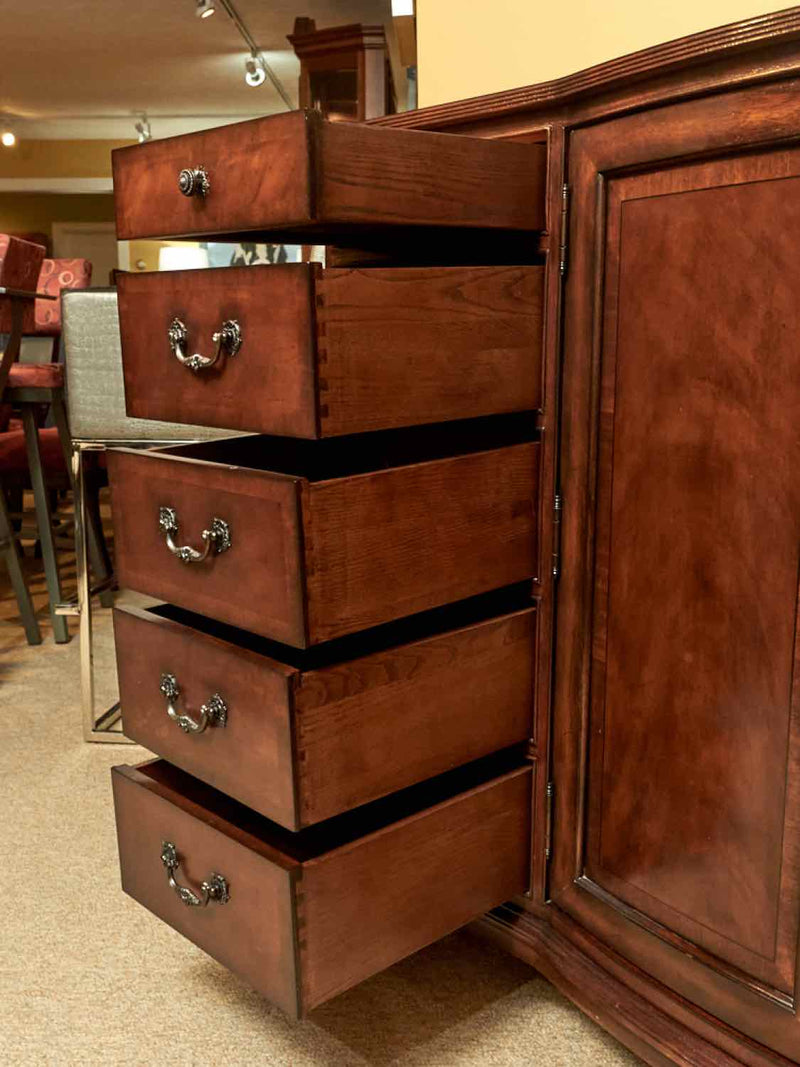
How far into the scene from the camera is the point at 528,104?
993mm

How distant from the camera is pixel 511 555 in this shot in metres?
1.07

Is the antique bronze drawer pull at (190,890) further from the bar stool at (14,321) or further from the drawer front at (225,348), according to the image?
the bar stool at (14,321)

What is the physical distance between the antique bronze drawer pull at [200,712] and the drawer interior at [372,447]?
29cm

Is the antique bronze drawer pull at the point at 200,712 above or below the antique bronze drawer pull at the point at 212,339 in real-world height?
below

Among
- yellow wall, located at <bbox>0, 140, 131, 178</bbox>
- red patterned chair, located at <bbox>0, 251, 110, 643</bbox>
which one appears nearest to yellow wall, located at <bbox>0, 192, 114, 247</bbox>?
yellow wall, located at <bbox>0, 140, 131, 178</bbox>

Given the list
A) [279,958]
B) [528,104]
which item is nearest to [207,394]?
[528,104]

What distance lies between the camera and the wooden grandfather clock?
3.25 meters

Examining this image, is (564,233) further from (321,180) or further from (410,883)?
(410,883)

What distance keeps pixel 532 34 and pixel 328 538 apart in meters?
0.85

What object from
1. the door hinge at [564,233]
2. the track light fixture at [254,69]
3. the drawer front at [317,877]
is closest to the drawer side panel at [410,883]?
the drawer front at [317,877]

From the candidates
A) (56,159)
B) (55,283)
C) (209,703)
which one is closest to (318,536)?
(209,703)

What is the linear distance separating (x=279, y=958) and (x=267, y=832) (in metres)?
0.13

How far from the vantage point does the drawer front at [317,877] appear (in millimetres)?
936

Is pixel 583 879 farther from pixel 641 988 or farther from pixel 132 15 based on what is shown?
pixel 132 15
